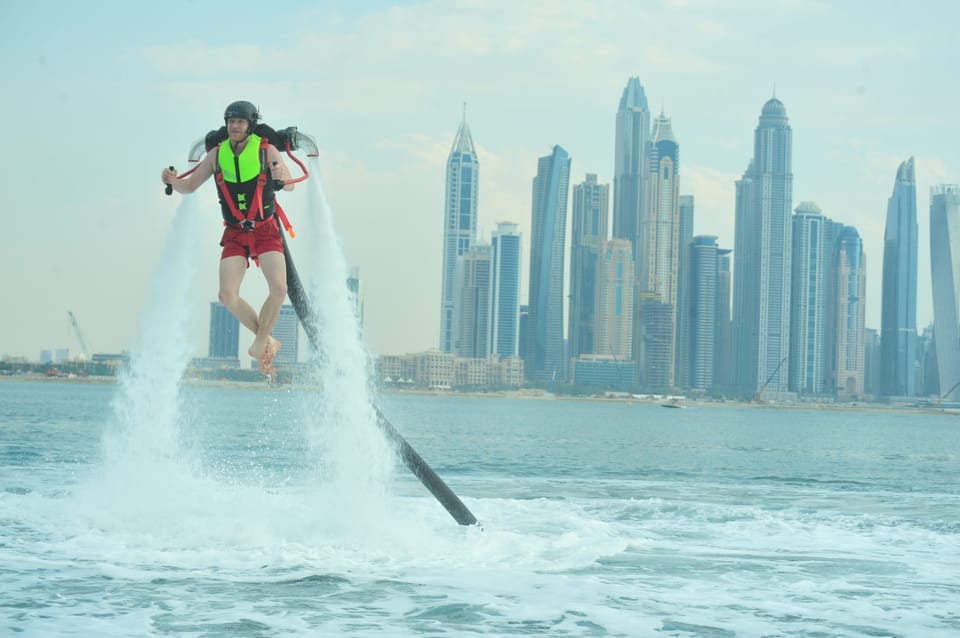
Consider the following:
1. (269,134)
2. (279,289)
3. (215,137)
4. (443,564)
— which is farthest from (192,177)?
(443,564)

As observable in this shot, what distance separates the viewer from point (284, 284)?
Result: 1100cm

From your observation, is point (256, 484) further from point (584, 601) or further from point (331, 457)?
point (584, 601)

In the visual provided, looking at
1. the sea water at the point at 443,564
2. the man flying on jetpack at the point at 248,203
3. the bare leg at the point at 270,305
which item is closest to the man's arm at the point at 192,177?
the man flying on jetpack at the point at 248,203

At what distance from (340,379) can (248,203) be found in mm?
2641

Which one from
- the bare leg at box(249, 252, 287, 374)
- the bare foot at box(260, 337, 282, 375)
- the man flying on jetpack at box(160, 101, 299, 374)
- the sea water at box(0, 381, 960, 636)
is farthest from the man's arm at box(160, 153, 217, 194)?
the sea water at box(0, 381, 960, 636)

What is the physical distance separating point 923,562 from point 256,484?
11.3 m

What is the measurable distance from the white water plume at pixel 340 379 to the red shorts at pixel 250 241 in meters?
1.08

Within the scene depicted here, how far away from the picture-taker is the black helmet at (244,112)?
10564 millimetres

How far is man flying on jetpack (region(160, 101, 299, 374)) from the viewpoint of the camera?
1052 cm

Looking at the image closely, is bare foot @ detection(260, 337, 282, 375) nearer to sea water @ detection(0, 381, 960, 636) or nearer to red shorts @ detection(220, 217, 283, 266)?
sea water @ detection(0, 381, 960, 636)

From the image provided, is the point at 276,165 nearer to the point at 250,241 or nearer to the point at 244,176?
the point at 244,176

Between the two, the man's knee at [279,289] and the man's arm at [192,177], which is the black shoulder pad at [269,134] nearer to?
the man's arm at [192,177]

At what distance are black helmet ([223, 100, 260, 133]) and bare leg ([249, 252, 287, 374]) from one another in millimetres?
1278

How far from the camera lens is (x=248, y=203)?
35.0 ft
